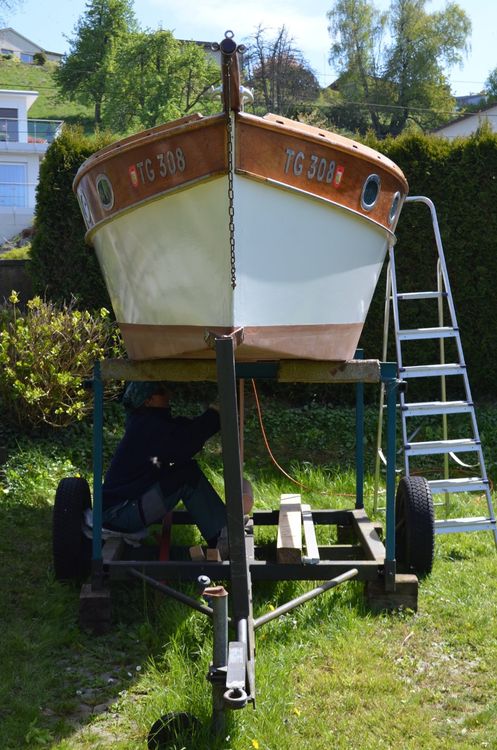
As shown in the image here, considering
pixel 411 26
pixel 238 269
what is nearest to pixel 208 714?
pixel 238 269

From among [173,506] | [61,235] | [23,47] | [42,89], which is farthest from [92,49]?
[173,506]

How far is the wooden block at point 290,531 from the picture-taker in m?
4.68

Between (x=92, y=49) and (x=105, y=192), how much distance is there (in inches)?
2619

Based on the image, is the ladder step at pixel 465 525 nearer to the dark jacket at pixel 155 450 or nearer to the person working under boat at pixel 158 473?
the person working under boat at pixel 158 473

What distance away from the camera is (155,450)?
16.5 feet

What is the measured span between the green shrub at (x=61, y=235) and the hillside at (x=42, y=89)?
55.0 m

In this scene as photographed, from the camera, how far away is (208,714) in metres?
3.54

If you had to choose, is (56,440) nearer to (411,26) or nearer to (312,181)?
(312,181)

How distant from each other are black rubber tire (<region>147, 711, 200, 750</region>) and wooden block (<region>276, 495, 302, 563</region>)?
1428 millimetres

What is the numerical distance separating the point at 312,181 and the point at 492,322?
5.64 meters

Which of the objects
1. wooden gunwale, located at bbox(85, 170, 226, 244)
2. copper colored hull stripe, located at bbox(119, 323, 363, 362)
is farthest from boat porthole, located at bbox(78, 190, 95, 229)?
copper colored hull stripe, located at bbox(119, 323, 363, 362)

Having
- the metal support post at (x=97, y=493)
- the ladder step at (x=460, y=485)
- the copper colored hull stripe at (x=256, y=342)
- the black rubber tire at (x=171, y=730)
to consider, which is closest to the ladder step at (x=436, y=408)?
the ladder step at (x=460, y=485)

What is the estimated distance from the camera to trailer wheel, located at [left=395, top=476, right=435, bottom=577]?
17.0 feet

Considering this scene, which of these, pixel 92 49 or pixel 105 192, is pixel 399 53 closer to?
pixel 92 49
